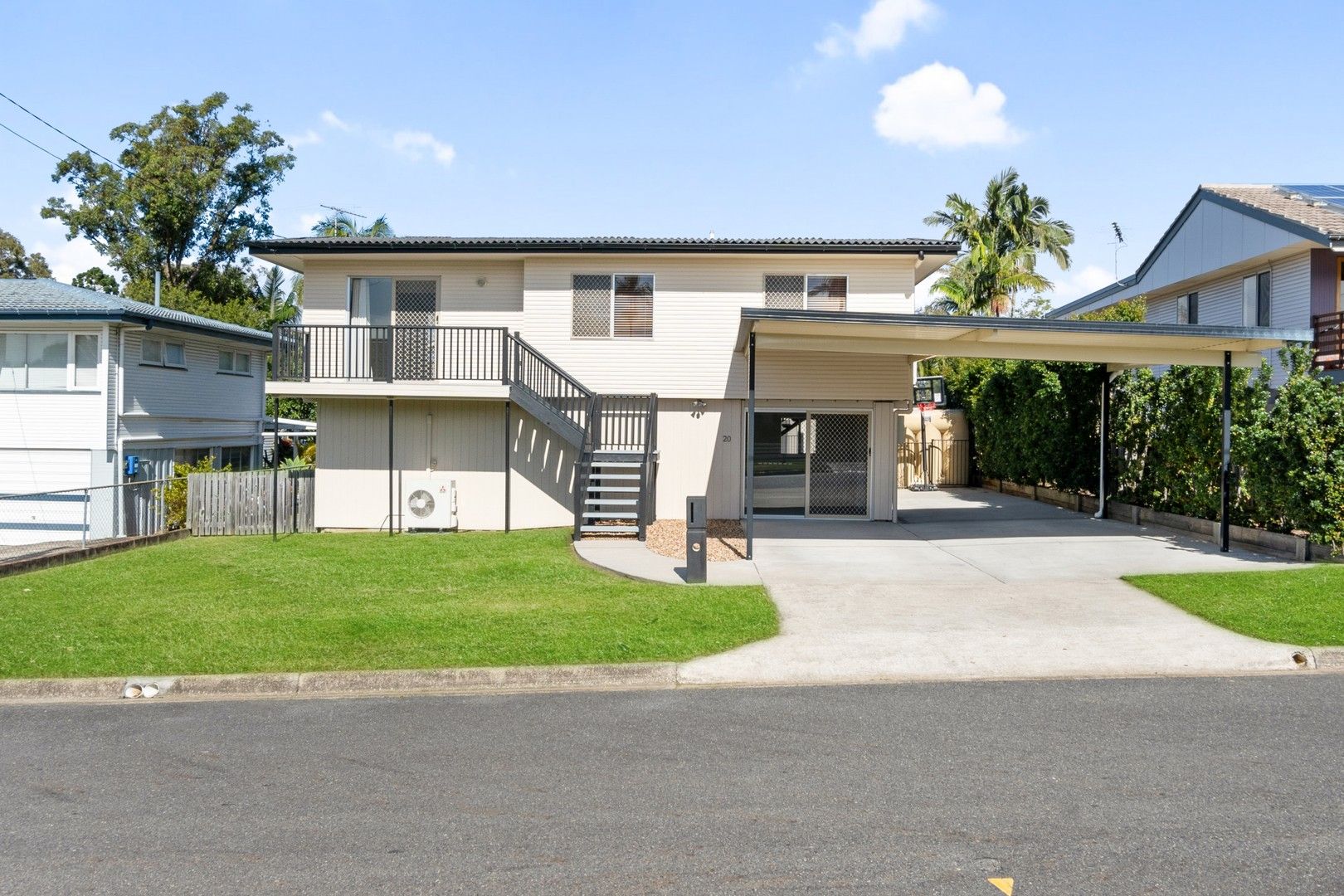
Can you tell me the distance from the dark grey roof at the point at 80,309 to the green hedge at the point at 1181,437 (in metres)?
18.9

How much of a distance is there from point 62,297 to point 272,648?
58.9ft

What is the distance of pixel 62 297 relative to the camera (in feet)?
72.1

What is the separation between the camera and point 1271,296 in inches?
830

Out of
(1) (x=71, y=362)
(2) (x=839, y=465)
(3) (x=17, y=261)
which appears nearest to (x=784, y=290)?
(2) (x=839, y=465)

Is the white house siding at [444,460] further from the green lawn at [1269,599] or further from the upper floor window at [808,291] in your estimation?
the green lawn at [1269,599]

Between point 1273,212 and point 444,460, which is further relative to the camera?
point 1273,212

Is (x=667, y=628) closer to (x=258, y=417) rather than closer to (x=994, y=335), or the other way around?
(x=994, y=335)

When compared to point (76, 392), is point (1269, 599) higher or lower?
lower

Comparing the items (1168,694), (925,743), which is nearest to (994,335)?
(1168,694)

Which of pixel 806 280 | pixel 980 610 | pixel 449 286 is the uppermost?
pixel 806 280

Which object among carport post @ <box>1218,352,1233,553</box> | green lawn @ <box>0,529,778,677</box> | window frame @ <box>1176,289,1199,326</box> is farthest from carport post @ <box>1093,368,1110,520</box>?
green lawn @ <box>0,529,778,677</box>

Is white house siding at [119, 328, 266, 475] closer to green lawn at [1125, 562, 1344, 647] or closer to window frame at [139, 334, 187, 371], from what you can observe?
window frame at [139, 334, 187, 371]

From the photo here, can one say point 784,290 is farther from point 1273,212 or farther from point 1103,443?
point 1273,212

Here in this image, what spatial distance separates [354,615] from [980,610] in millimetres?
6391
